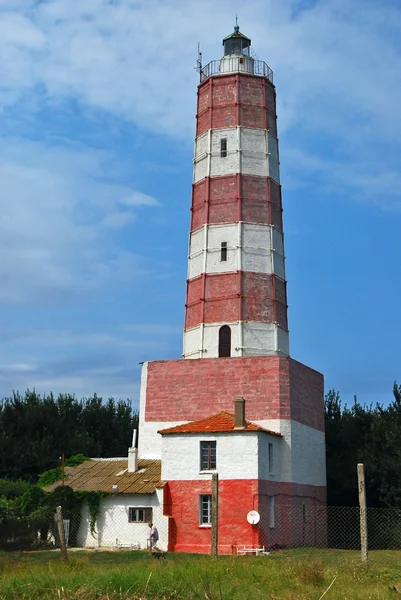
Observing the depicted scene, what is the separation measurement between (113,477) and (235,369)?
6947mm

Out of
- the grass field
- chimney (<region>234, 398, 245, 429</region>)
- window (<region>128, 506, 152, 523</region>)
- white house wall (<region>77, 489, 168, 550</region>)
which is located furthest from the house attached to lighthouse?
the grass field

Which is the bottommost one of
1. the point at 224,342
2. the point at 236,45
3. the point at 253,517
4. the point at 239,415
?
the point at 253,517

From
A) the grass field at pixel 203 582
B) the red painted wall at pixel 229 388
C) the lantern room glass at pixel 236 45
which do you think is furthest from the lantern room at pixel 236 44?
the grass field at pixel 203 582

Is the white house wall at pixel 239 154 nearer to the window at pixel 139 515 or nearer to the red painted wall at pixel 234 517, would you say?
the red painted wall at pixel 234 517

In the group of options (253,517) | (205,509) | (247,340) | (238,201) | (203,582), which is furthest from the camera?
(238,201)

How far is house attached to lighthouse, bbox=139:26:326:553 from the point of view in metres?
32.6

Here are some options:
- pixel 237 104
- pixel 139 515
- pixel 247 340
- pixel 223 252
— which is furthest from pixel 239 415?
pixel 237 104

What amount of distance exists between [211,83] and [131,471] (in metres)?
19.4

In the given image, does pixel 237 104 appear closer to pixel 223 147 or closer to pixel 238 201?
pixel 223 147

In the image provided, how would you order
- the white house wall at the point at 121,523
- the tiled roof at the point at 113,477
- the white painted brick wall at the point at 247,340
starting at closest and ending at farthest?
the white house wall at the point at 121,523, the tiled roof at the point at 113,477, the white painted brick wall at the point at 247,340

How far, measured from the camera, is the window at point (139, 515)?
33344 millimetres

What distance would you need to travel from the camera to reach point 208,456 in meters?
33.0

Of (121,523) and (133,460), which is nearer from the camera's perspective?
(121,523)

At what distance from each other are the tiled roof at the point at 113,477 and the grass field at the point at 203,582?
18.7m
